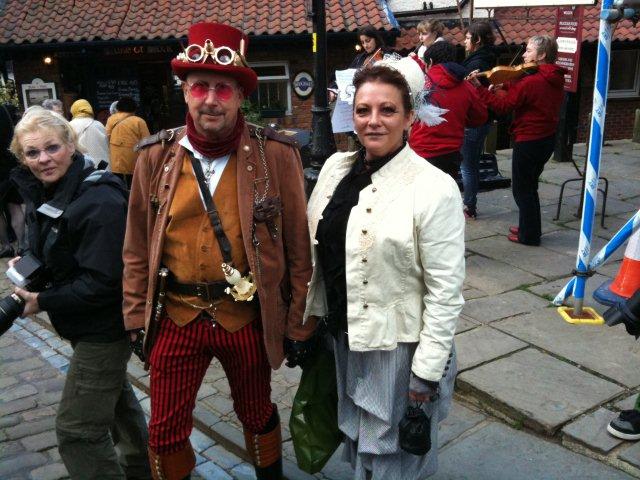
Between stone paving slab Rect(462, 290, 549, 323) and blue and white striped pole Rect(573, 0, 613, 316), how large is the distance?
1.24 feet

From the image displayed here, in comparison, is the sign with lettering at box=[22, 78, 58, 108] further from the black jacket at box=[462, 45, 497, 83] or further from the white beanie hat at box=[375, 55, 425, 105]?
the white beanie hat at box=[375, 55, 425, 105]

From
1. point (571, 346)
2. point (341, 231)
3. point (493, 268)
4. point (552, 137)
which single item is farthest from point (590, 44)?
point (341, 231)

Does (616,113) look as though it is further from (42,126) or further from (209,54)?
(42,126)

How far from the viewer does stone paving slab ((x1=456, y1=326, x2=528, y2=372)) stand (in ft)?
13.7

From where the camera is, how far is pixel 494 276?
5.68 m

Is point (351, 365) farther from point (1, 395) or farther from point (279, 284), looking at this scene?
point (1, 395)

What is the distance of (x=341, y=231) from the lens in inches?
96.8

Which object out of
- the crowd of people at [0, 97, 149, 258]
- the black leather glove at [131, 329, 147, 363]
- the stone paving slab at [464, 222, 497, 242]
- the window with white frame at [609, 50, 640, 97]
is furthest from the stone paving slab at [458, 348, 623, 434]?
the window with white frame at [609, 50, 640, 97]

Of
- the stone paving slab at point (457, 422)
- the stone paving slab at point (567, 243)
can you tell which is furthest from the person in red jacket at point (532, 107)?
the stone paving slab at point (457, 422)

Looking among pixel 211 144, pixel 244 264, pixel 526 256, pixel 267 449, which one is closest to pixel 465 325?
pixel 526 256

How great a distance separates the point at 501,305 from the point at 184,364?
3.13 m

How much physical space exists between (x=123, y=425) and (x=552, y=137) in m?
4.64

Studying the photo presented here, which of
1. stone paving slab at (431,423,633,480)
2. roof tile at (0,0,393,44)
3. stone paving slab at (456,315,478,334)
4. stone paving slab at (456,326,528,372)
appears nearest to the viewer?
stone paving slab at (431,423,633,480)

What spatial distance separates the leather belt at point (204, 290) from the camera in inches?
99.9
